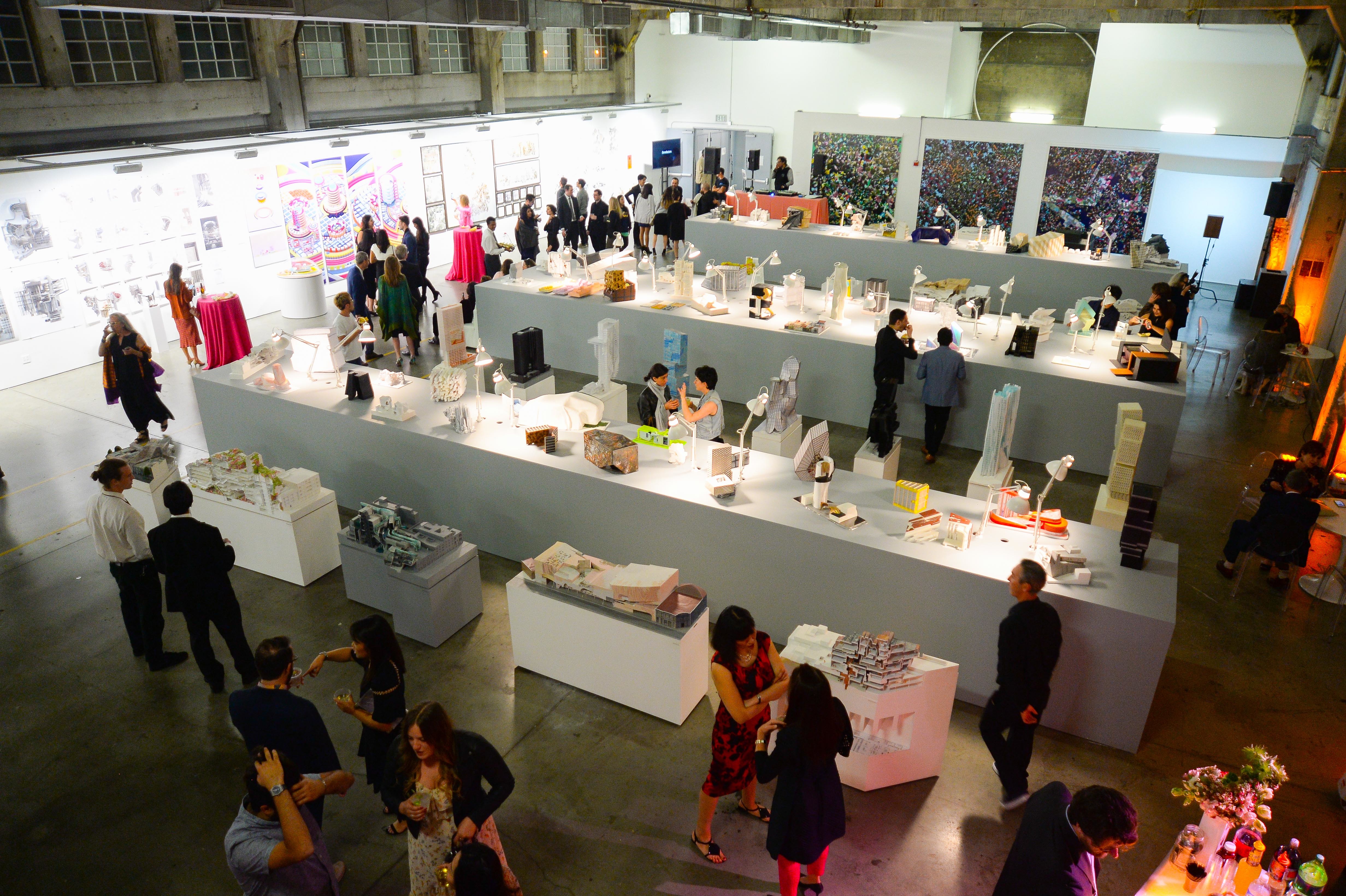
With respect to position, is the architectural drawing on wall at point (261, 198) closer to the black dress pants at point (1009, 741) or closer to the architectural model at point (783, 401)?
the architectural model at point (783, 401)

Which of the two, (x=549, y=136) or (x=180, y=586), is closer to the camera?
(x=180, y=586)

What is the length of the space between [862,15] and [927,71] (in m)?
1.78

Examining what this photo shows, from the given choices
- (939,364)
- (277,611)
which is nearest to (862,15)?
(939,364)

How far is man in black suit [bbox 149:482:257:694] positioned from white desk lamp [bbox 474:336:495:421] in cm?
235

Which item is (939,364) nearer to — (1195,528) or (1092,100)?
Result: (1195,528)

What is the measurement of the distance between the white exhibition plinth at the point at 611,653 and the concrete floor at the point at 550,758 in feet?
0.37

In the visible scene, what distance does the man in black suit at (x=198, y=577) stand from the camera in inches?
190

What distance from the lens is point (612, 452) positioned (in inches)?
240

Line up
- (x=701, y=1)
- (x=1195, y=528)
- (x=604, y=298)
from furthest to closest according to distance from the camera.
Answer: (x=701, y=1)
(x=604, y=298)
(x=1195, y=528)

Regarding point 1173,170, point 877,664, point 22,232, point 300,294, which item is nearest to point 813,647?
point 877,664

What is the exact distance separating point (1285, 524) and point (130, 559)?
7.65 meters

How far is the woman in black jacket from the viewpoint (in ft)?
10.6

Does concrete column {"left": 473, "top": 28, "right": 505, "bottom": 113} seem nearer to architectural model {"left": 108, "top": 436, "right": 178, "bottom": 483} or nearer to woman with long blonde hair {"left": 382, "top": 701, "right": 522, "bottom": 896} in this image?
architectural model {"left": 108, "top": 436, "right": 178, "bottom": 483}

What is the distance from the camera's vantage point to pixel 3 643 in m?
5.88
